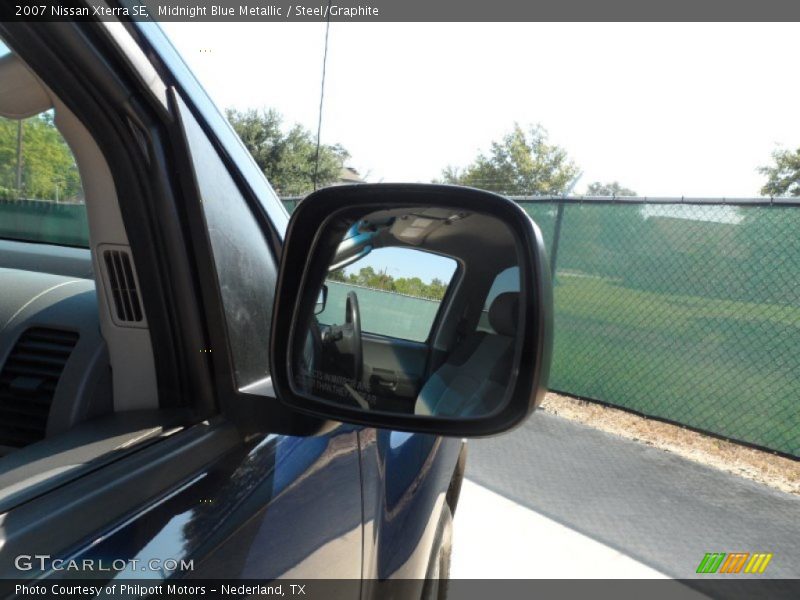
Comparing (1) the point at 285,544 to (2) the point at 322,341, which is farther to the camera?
(2) the point at 322,341

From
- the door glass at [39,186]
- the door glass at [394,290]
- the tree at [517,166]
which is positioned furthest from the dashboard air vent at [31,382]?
the tree at [517,166]

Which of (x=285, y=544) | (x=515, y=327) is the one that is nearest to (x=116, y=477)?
(x=285, y=544)

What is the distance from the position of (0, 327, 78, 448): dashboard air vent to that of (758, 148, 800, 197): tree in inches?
1266

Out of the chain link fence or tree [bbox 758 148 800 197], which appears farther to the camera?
tree [bbox 758 148 800 197]

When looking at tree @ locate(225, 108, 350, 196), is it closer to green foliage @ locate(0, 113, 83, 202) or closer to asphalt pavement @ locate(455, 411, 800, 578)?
asphalt pavement @ locate(455, 411, 800, 578)

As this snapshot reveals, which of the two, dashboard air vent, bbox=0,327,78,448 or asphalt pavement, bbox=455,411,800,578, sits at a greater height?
dashboard air vent, bbox=0,327,78,448

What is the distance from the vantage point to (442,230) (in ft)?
5.12

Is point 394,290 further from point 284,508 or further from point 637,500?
point 637,500

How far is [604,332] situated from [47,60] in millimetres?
5985

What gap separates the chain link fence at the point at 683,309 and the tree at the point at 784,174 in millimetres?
26480

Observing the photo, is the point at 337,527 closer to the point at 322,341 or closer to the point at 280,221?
the point at 322,341

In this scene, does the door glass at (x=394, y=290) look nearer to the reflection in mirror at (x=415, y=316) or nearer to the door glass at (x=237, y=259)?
the reflection in mirror at (x=415, y=316)

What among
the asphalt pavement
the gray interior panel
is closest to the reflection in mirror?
the gray interior panel

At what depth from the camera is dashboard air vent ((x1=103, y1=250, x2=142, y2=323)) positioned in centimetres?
123
